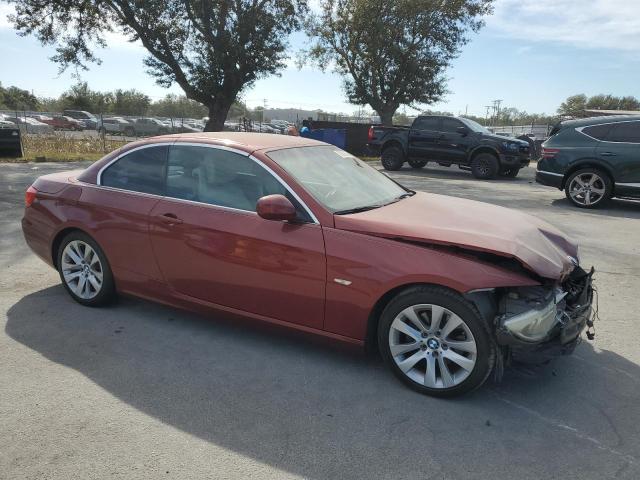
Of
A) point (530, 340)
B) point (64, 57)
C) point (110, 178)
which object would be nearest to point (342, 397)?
point (530, 340)

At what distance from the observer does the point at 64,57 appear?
2336 cm

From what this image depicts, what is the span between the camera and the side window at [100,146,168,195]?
409 centimetres

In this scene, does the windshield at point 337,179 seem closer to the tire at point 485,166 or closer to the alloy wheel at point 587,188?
the alloy wheel at point 587,188

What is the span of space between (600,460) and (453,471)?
31.0 inches

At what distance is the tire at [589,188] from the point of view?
9.73 meters

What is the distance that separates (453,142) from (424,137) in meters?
1.00

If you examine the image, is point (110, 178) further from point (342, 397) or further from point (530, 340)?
point (530, 340)

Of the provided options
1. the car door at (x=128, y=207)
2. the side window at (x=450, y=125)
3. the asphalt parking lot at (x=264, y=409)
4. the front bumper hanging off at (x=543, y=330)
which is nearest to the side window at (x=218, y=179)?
the car door at (x=128, y=207)

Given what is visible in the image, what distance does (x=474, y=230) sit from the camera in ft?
10.6

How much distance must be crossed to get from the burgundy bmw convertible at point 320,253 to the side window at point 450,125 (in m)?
12.2

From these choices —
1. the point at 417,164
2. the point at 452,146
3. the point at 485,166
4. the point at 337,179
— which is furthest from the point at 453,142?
the point at 337,179

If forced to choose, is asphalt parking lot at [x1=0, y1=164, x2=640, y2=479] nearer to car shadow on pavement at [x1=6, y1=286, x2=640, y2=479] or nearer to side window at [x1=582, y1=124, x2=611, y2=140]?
car shadow on pavement at [x1=6, y1=286, x2=640, y2=479]

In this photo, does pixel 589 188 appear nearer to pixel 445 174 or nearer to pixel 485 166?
pixel 485 166

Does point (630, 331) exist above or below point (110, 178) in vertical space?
below
